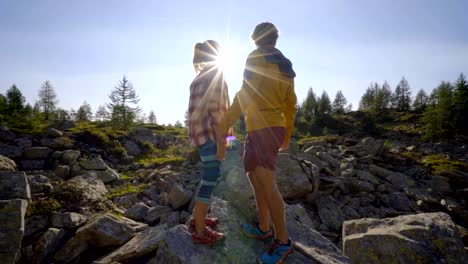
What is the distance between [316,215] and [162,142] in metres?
21.1

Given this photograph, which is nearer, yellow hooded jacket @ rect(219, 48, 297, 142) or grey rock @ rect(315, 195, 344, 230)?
yellow hooded jacket @ rect(219, 48, 297, 142)

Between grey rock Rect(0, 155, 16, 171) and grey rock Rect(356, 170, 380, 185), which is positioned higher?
grey rock Rect(0, 155, 16, 171)

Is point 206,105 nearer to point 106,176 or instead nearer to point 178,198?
point 178,198

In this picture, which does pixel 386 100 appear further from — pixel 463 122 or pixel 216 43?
pixel 216 43

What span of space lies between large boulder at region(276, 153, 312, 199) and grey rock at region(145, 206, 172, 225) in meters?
3.74

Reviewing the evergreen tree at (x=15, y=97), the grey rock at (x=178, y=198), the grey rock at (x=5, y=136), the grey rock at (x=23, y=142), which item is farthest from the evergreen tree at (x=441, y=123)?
the evergreen tree at (x=15, y=97)

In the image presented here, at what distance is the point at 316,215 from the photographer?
8211 millimetres

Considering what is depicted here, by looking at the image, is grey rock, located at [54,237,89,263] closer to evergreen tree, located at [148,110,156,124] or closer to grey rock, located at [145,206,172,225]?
grey rock, located at [145,206,172,225]

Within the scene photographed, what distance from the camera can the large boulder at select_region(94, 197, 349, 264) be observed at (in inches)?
136

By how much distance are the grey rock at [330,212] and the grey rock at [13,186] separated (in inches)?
331

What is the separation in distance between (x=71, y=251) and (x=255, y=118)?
437cm

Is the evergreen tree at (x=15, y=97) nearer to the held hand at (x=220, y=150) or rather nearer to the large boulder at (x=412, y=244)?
the held hand at (x=220, y=150)

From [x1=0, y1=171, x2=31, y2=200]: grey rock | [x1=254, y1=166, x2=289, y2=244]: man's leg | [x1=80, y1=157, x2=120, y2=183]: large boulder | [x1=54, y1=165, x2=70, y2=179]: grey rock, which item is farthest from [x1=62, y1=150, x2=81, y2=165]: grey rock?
[x1=254, y1=166, x2=289, y2=244]: man's leg

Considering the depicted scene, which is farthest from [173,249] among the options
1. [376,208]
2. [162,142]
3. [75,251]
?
[162,142]
